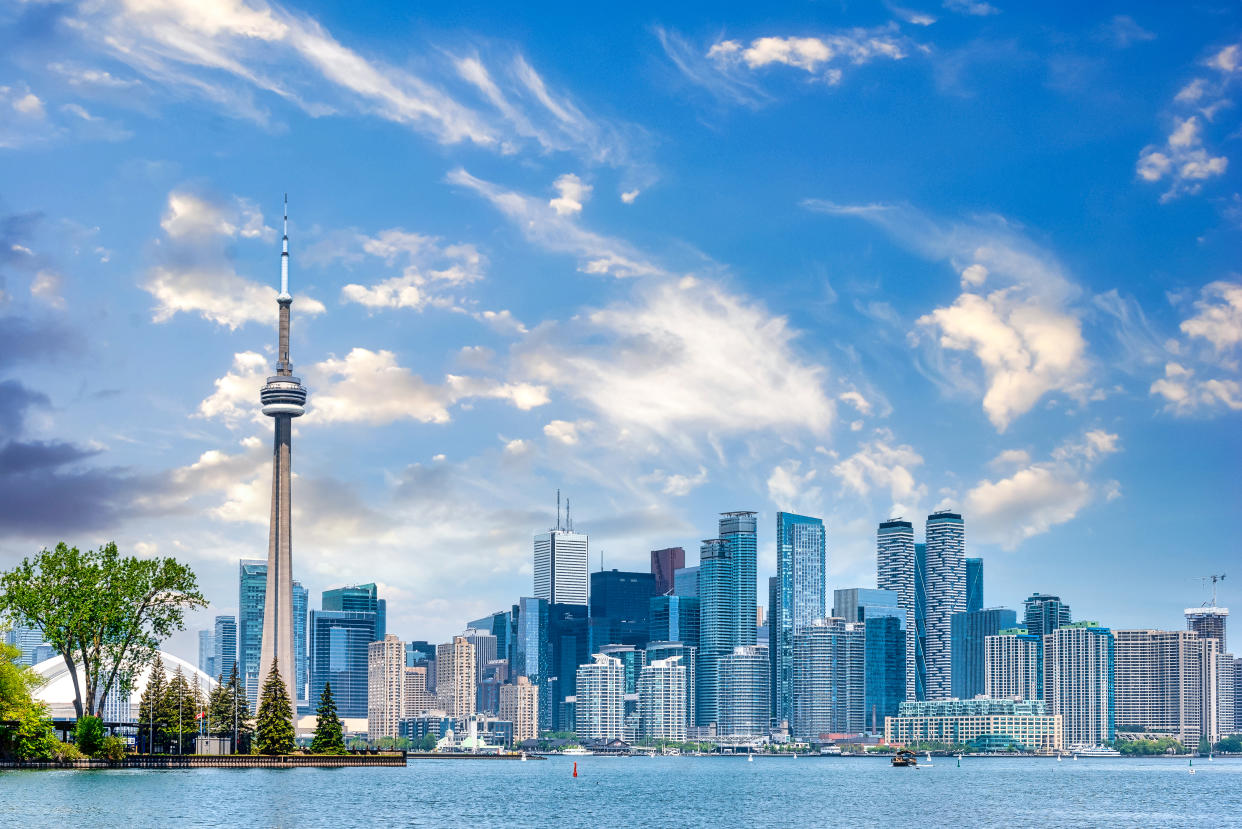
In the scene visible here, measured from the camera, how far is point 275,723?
176 metres

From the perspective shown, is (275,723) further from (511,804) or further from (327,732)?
(511,804)

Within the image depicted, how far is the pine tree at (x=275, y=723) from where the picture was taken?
571ft

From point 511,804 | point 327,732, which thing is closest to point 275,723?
point 327,732

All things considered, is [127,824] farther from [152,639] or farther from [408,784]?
[408,784]

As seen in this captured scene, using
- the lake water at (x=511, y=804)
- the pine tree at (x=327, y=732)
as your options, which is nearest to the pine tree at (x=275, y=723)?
the lake water at (x=511, y=804)

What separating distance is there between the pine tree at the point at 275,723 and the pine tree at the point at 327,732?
9.91 m

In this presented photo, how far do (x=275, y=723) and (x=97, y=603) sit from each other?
3615cm

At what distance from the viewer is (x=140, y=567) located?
149750 millimetres

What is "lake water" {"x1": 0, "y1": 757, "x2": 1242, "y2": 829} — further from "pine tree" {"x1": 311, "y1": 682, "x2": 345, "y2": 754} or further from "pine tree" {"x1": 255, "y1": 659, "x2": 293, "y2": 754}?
"pine tree" {"x1": 311, "y1": 682, "x2": 345, "y2": 754}

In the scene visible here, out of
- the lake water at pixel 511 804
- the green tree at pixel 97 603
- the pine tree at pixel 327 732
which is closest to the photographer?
the lake water at pixel 511 804

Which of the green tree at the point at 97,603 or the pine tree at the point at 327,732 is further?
the pine tree at the point at 327,732

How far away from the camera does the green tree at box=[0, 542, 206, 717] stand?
144 meters

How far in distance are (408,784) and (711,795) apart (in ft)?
107

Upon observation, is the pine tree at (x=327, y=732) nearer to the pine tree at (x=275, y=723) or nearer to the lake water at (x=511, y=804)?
the lake water at (x=511, y=804)
